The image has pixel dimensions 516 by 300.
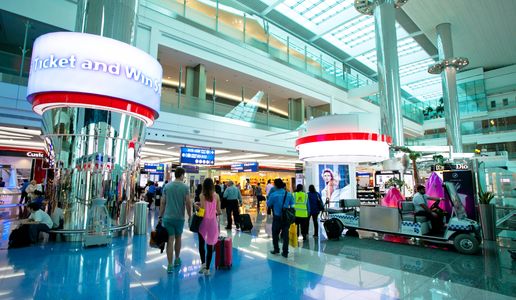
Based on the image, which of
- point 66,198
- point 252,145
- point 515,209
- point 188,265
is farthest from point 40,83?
point 515,209

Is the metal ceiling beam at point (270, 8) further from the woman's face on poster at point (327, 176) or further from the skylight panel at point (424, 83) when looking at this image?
the skylight panel at point (424, 83)

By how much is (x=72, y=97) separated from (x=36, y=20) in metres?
6.02

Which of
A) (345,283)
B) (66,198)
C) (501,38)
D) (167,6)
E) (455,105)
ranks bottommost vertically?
(345,283)

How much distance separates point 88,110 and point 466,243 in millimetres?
9094

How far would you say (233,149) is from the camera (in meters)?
14.4

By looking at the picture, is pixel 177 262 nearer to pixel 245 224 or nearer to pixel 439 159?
pixel 245 224

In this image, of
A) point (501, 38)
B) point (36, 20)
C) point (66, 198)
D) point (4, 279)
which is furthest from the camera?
point (501, 38)

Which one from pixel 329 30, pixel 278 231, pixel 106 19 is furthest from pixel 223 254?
pixel 329 30

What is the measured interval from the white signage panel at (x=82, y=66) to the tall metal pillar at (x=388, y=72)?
819cm

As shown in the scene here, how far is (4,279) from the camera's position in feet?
13.6

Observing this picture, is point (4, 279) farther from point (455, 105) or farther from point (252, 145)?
point (455, 105)

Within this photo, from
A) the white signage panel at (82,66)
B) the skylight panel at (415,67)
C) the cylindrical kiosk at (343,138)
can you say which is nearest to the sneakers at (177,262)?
the white signage panel at (82,66)

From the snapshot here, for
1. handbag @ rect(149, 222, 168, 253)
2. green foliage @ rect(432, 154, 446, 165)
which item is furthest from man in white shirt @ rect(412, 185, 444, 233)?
handbag @ rect(149, 222, 168, 253)

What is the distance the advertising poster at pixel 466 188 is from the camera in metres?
7.94
